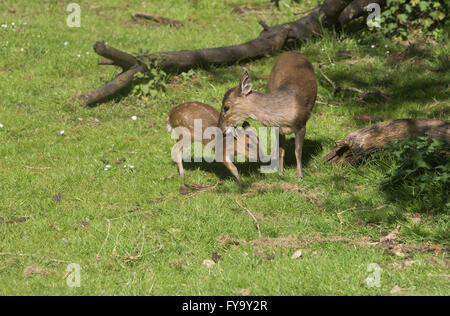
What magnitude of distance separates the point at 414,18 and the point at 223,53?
3.20m

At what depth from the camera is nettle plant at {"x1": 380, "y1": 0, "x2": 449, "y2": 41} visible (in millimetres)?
10125

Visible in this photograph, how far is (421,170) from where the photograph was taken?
248 inches

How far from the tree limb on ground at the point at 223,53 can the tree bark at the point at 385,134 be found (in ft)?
12.3

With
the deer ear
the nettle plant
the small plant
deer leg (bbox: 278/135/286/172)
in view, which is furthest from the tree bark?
the nettle plant

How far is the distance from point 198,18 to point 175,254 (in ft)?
26.4

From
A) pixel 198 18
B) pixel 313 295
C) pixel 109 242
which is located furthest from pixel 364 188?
pixel 198 18

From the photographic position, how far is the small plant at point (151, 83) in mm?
9570

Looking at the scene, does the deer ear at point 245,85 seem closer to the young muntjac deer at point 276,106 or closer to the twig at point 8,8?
the young muntjac deer at point 276,106

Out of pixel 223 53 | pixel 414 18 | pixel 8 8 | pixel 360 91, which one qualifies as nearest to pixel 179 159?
pixel 360 91

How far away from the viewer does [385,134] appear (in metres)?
6.78

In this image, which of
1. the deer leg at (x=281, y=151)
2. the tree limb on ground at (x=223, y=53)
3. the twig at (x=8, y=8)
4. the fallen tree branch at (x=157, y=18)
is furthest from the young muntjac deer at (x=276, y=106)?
the twig at (x=8, y=8)

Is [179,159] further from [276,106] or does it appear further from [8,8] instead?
[8,8]

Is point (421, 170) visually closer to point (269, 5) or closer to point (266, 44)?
point (266, 44)

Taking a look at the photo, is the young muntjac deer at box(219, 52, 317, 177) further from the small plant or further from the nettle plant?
the nettle plant
